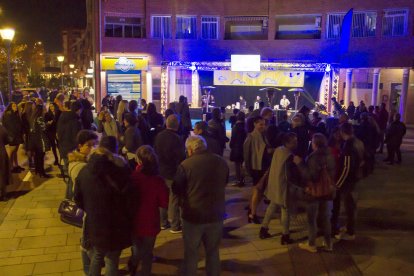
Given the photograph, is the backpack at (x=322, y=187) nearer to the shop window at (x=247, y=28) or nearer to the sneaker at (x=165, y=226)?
the sneaker at (x=165, y=226)

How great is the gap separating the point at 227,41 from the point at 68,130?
18473mm

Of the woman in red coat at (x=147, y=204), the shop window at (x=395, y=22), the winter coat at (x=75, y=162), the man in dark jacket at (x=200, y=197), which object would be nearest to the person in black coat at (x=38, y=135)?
the winter coat at (x=75, y=162)

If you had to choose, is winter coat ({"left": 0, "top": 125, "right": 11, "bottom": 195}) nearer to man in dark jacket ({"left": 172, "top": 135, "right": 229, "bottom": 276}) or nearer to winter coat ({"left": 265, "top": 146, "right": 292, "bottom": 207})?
man in dark jacket ({"left": 172, "top": 135, "right": 229, "bottom": 276})

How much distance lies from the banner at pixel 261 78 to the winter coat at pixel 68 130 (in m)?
17.1

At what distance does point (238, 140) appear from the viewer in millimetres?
8953

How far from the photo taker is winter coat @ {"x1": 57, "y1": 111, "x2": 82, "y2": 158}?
8375 millimetres

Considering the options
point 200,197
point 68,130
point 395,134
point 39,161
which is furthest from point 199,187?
point 395,134

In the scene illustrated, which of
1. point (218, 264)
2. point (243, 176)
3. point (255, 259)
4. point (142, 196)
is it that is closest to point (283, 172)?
point (255, 259)

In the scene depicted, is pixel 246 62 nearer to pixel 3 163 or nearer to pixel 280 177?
pixel 3 163

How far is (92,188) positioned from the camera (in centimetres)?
384

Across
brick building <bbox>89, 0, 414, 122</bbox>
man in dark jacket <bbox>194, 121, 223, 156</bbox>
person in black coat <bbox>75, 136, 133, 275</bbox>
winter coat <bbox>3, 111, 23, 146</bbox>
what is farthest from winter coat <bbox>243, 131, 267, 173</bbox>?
brick building <bbox>89, 0, 414, 122</bbox>

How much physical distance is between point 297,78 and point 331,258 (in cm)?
1949

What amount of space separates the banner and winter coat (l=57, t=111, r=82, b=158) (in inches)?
671

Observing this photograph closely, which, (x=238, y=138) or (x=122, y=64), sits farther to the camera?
(x=122, y=64)
